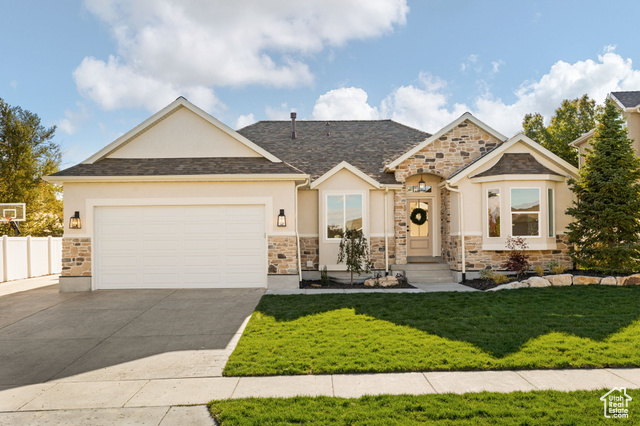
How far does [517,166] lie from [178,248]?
35.0ft

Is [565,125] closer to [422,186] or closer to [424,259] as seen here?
[422,186]

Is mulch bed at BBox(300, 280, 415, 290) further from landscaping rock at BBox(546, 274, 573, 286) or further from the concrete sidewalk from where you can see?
the concrete sidewalk

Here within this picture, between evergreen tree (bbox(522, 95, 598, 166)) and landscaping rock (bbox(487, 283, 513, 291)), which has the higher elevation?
evergreen tree (bbox(522, 95, 598, 166))

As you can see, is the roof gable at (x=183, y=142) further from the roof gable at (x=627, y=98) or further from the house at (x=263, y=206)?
the roof gable at (x=627, y=98)

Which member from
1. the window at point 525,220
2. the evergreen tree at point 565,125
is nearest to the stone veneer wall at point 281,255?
the window at point 525,220

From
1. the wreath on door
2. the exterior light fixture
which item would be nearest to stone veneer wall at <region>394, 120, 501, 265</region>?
the exterior light fixture

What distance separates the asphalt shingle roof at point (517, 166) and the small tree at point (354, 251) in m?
4.32

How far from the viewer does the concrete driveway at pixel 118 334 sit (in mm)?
5574

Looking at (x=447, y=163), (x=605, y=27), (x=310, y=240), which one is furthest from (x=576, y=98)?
(x=310, y=240)

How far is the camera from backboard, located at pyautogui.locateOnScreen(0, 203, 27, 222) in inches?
696

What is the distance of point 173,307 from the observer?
954 centimetres

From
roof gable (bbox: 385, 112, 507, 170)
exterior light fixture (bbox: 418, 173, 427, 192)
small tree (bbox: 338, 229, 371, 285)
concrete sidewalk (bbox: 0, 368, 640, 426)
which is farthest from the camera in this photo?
exterior light fixture (bbox: 418, 173, 427, 192)

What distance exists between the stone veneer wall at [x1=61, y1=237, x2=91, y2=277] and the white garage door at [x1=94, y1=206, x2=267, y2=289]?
0.84ft

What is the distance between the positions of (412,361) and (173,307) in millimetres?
6099
